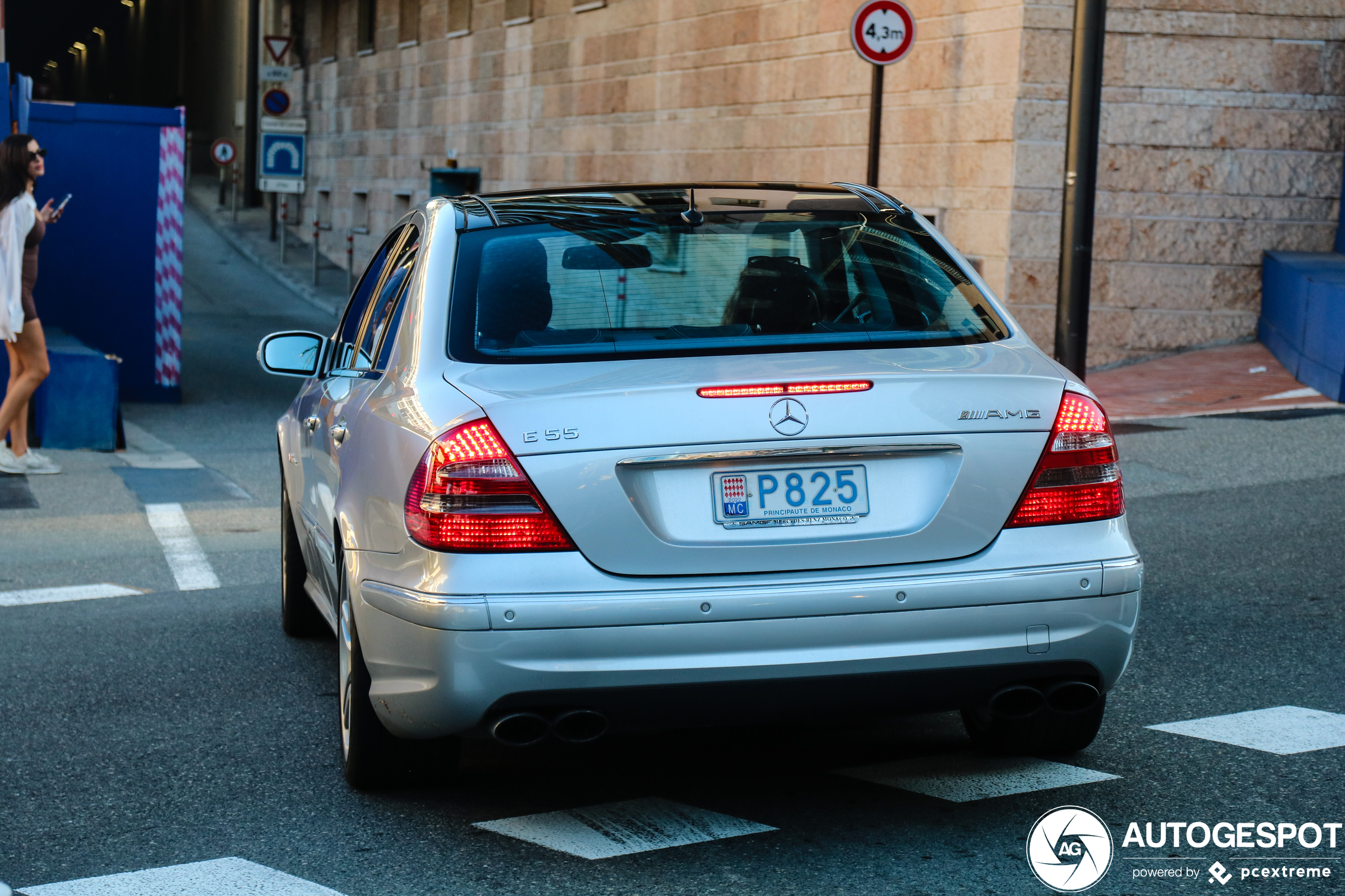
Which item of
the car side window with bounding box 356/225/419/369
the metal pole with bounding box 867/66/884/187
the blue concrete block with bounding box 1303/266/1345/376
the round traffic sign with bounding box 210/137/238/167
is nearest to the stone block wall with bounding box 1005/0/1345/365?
the blue concrete block with bounding box 1303/266/1345/376

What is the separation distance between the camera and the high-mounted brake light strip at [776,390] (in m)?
3.79

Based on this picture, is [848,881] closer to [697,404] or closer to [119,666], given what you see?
[697,404]

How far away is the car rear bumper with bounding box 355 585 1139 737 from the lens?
369cm

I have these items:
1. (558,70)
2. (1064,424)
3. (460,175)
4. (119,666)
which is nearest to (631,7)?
(558,70)

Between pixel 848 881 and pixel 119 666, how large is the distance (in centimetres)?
340

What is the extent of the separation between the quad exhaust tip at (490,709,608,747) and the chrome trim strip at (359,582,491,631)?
23cm

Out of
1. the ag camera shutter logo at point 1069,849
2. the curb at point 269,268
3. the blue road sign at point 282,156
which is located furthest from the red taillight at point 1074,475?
the blue road sign at point 282,156

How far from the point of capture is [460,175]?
29688mm

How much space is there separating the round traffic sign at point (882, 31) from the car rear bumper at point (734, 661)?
958 cm

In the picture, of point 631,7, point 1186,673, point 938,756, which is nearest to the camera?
point 938,756

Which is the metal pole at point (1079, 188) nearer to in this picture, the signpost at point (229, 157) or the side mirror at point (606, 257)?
the side mirror at point (606, 257)

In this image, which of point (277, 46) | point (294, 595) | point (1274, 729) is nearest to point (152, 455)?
point (294, 595)

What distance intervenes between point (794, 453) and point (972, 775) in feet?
4.06

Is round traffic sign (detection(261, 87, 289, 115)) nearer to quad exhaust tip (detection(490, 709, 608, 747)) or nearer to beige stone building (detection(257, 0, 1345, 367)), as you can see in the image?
beige stone building (detection(257, 0, 1345, 367))
